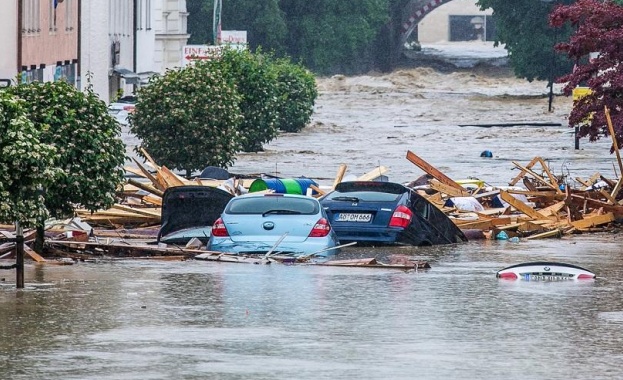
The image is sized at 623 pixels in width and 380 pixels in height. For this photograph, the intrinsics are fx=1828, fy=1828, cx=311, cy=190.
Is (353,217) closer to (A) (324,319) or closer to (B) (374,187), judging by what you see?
(B) (374,187)

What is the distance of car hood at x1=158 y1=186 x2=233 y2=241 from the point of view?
26875mm

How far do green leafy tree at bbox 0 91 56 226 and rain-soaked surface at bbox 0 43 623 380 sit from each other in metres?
0.81

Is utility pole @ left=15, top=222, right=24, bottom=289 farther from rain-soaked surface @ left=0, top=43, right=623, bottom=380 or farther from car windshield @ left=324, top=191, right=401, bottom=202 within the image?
car windshield @ left=324, top=191, right=401, bottom=202

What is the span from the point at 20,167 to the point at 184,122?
23663mm

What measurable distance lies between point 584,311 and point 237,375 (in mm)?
5728

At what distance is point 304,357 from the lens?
13.8m

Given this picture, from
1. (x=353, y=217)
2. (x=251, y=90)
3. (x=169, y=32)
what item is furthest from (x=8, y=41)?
(x=169, y=32)

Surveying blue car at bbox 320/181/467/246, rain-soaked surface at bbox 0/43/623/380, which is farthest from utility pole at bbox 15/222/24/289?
blue car at bbox 320/181/467/246

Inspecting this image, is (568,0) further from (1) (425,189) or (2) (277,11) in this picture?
(1) (425,189)

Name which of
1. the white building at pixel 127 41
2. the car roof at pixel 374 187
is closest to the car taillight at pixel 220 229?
the car roof at pixel 374 187

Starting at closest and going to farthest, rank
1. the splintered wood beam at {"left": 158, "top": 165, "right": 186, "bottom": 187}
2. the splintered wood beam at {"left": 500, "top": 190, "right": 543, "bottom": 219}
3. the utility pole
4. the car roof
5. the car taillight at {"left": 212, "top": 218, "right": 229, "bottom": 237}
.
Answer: the utility pole
the car taillight at {"left": 212, "top": 218, "right": 229, "bottom": 237}
the car roof
the splintered wood beam at {"left": 500, "top": 190, "right": 543, "bottom": 219}
the splintered wood beam at {"left": 158, "top": 165, "right": 186, "bottom": 187}

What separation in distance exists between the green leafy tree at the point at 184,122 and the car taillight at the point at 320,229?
62.8ft

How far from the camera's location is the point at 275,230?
76.8 ft

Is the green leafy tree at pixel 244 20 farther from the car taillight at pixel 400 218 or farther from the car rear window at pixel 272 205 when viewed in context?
the car rear window at pixel 272 205
